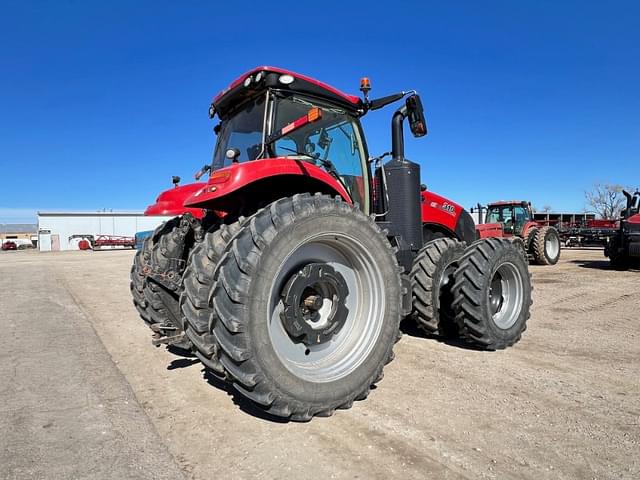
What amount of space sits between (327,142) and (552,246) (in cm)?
1415

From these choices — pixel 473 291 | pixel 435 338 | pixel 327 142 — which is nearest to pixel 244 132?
pixel 327 142

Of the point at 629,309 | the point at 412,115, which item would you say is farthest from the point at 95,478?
the point at 629,309

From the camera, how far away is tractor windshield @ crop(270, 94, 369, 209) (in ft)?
11.5

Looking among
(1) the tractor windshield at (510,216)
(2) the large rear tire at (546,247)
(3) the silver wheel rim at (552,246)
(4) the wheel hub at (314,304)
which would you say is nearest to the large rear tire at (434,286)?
(4) the wheel hub at (314,304)

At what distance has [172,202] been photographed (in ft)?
11.5

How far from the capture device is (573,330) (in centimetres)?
510

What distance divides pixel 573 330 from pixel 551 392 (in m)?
2.44

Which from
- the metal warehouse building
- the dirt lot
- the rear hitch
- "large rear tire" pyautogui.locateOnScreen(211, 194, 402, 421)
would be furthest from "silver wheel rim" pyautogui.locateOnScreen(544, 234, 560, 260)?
the metal warehouse building

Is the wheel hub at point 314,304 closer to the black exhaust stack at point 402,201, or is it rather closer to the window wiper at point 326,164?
the window wiper at point 326,164

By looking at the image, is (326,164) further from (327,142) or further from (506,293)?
(506,293)

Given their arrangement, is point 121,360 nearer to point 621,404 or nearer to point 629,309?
point 621,404

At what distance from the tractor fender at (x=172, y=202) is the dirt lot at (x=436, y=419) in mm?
1418

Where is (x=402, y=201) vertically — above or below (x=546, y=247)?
above

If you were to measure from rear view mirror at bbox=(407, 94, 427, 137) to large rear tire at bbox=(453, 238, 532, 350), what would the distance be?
51.7 inches
